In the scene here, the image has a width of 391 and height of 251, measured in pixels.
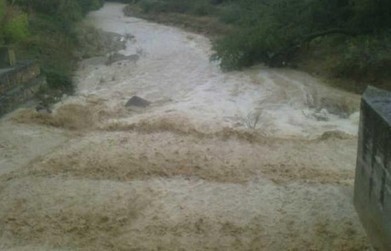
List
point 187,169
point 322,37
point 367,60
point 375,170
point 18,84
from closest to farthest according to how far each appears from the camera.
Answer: point 375,170
point 187,169
point 18,84
point 367,60
point 322,37

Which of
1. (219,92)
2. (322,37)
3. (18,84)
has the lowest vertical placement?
(219,92)

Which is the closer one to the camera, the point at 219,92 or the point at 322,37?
the point at 219,92

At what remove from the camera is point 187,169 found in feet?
34.6

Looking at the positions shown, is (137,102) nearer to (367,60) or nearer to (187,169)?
(187,169)

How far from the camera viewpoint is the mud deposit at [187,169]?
27.2 feet

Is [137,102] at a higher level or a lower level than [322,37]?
lower

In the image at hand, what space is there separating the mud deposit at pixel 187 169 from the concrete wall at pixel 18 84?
468 mm

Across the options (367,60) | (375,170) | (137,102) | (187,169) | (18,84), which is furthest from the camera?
(367,60)

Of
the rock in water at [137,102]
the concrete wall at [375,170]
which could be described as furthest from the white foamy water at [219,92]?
the concrete wall at [375,170]

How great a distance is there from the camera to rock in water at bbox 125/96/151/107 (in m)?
15.3

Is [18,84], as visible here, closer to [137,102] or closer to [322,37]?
[137,102]

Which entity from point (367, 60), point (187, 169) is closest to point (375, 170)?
point (187, 169)

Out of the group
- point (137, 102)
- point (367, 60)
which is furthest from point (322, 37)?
point (137, 102)

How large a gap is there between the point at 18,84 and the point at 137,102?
324 centimetres
